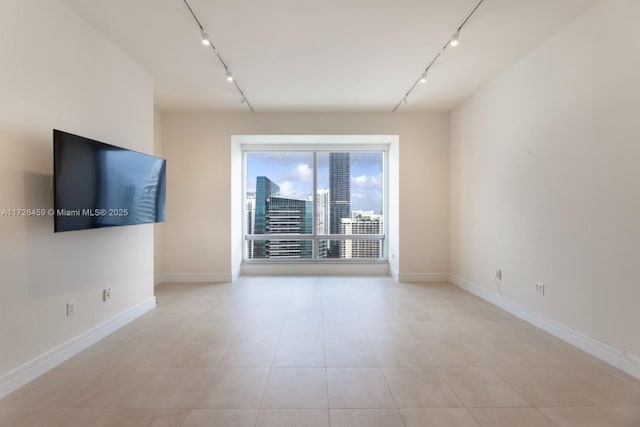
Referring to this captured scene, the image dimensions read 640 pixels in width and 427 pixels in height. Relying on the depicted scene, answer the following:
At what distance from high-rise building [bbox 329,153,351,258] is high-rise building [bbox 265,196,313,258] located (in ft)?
1.54

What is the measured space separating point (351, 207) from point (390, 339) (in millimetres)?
3486

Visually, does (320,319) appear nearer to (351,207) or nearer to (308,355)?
(308,355)

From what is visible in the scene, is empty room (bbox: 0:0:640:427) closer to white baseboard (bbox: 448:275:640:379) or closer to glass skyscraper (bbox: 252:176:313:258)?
white baseboard (bbox: 448:275:640:379)

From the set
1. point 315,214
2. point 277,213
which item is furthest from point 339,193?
point 277,213

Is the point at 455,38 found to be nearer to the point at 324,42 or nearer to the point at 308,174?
the point at 324,42

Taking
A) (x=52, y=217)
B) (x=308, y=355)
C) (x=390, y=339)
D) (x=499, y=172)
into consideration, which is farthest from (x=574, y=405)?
(x=52, y=217)

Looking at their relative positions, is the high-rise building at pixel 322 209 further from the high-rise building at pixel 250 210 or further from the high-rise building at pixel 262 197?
the high-rise building at pixel 250 210

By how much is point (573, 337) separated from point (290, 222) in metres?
4.62

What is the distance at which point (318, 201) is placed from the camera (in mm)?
6039

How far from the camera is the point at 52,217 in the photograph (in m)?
2.36

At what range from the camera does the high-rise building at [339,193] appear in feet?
19.8

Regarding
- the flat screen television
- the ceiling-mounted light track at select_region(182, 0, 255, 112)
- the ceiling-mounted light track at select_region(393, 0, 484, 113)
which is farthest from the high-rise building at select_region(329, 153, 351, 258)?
the flat screen television

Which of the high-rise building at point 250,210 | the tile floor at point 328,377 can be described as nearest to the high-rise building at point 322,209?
the high-rise building at point 250,210

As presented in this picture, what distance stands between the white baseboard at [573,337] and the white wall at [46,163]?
4.65 m
